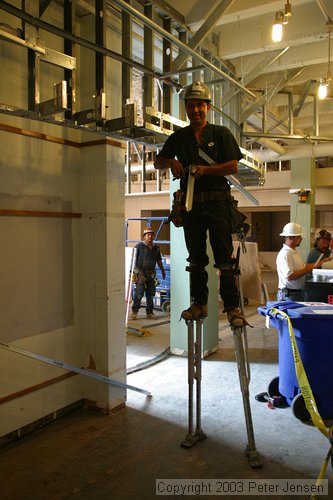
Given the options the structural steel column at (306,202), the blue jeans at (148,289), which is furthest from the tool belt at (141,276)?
→ the structural steel column at (306,202)

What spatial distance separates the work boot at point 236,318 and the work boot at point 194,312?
0.68ft

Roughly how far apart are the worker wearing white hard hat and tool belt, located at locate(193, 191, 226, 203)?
2.15 m

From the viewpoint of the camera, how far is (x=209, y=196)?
98.1 inches

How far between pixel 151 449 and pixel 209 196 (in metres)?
1.72

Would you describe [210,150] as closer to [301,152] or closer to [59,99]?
[59,99]

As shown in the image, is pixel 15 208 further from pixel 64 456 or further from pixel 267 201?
pixel 267 201

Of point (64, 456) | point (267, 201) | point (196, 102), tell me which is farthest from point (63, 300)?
point (267, 201)

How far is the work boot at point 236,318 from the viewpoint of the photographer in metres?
2.43

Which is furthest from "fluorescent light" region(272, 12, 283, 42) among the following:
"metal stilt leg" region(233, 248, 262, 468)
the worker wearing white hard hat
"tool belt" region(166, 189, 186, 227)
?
"metal stilt leg" region(233, 248, 262, 468)

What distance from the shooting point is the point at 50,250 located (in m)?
3.05

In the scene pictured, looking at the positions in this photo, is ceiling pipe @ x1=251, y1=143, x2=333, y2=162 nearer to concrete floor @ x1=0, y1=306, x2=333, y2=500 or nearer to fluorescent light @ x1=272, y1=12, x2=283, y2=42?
fluorescent light @ x1=272, y1=12, x2=283, y2=42

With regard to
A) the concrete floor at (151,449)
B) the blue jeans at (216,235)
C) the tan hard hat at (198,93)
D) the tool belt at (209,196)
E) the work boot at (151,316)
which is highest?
the tan hard hat at (198,93)

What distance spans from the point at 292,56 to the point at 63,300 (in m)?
3.99

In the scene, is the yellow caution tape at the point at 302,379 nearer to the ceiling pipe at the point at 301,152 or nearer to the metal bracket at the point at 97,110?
the metal bracket at the point at 97,110
